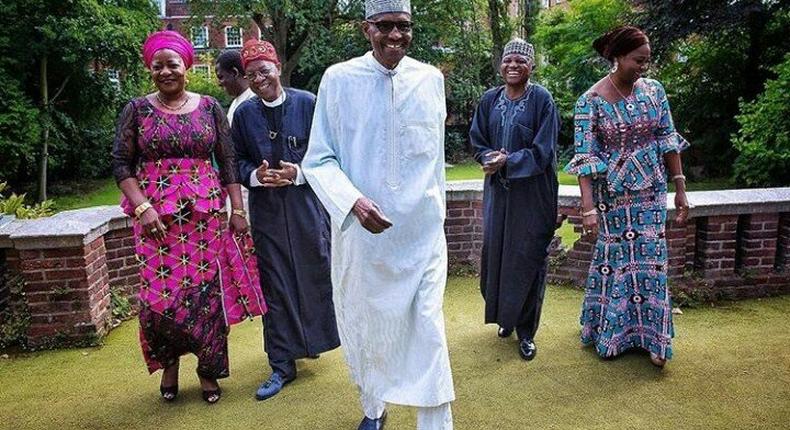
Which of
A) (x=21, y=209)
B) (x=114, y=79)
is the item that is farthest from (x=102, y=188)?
(x=21, y=209)

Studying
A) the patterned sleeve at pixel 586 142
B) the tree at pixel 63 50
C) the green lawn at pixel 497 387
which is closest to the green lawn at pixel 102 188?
the tree at pixel 63 50

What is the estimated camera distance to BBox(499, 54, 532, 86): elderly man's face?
3621mm

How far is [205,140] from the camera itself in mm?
3092

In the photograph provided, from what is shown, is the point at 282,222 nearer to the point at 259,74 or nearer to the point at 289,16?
the point at 259,74

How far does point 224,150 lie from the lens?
3.24 metres

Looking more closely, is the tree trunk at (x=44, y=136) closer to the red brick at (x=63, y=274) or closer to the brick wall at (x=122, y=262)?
the brick wall at (x=122, y=262)

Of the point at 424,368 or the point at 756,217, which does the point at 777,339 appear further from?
the point at 424,368

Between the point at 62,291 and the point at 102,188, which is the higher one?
the point at 62,291

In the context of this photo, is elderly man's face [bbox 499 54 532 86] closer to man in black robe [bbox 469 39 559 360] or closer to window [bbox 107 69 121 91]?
man in black robe [bbox 469 39 559 360]

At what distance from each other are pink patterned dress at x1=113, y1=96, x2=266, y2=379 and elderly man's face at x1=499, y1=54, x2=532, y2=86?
169 cm

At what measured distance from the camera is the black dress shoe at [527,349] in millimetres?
3750

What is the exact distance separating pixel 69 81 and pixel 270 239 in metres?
13.6

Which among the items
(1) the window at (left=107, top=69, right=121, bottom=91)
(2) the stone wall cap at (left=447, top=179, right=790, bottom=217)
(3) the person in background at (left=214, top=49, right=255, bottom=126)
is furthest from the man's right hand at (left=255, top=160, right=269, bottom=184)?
(1) the window at (left=107, top=69, right=121, bottom=91)

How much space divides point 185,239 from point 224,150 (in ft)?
1.69
